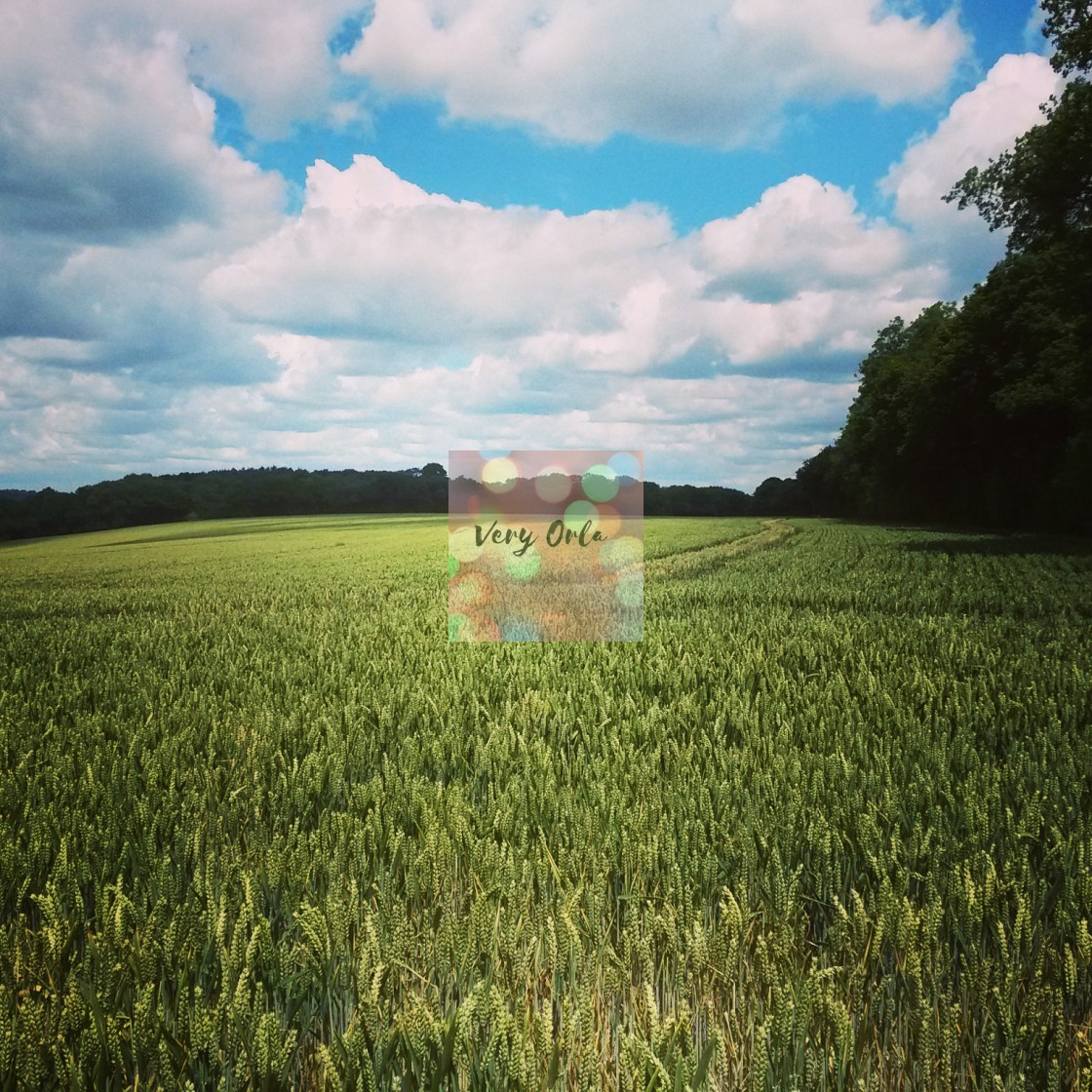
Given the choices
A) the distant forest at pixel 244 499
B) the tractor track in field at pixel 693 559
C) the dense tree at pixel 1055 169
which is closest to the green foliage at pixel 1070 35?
the dense tree at pixel 1055 169

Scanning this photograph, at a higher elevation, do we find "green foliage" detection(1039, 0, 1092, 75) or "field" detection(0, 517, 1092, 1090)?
"green foliage" detection(1039, 0, 1092, 75)

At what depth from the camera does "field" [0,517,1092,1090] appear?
70.1 inches

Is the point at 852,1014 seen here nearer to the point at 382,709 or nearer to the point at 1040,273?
the point at 382,709

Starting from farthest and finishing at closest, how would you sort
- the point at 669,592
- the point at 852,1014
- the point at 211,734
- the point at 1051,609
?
the point at 669,592 → the point at 1051,609 → the point at 211,734 → the point at 852,1014

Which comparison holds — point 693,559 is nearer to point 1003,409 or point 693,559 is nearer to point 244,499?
point 1003,409

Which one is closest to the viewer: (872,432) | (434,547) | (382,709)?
(382,709)

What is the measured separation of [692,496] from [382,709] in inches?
4016

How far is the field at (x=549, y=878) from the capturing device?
1.78 m

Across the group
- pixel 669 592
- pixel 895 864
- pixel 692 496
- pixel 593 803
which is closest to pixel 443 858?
pixel 593 803

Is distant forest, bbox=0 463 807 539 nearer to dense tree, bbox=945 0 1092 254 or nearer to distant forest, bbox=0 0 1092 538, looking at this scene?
distant forest, bbox=0 0 1092 538

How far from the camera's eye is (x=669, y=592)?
1209cm
